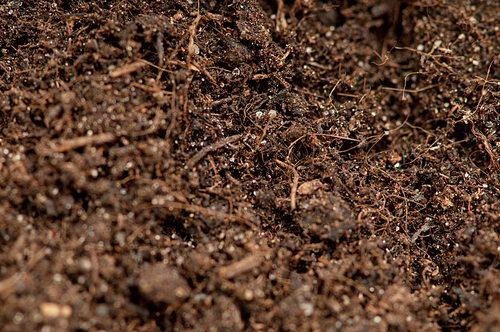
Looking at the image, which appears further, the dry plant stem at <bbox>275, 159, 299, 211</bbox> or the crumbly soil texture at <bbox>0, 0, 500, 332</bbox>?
the dry plant stem at <bbox>275, 159, 299, 211</bbox>

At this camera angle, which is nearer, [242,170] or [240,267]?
[240,267]

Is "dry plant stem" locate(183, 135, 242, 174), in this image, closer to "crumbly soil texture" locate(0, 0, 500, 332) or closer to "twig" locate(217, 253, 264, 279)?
"crumbly soil texture" locate(0, 0, 500, 332)

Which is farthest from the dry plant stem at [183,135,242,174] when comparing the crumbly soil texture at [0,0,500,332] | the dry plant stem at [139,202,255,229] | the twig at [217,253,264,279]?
the twig at [217,253,264,279]

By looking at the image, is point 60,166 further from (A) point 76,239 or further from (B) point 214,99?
(B) point 214,99

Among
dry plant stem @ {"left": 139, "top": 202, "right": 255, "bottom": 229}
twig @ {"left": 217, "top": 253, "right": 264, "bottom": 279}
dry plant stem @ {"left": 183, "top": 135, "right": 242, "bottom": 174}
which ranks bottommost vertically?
twig @ {"left": 217, "top": 253, "right": 264, "bottom": 279}

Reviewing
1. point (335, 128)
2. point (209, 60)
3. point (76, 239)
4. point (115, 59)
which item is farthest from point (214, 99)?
point (76, 239)

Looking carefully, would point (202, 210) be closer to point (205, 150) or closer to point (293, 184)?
point (205, 150)

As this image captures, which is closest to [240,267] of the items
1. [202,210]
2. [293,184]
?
[202,210]

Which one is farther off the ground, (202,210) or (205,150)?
(205,150)
